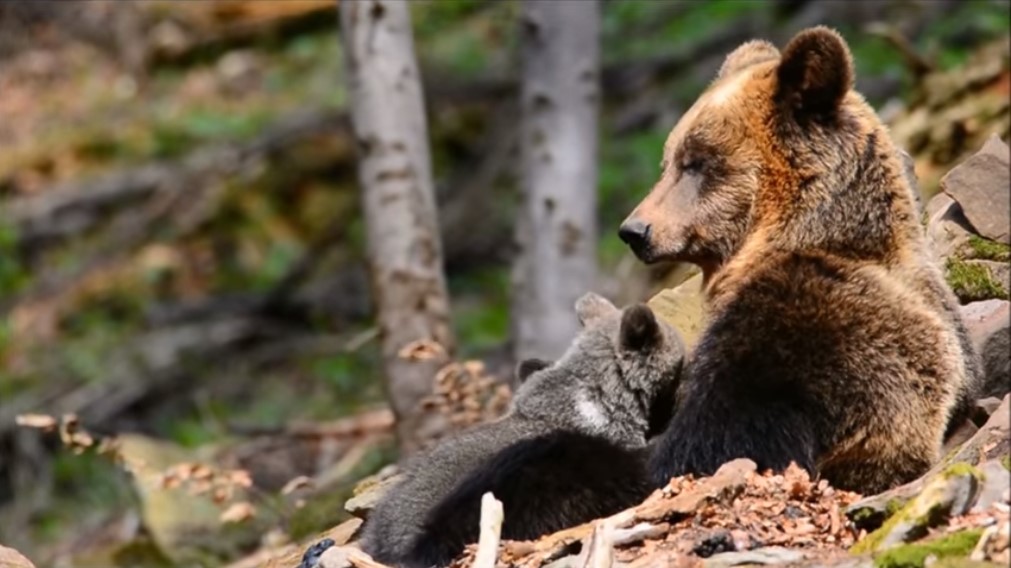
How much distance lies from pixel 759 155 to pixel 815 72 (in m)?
0.38

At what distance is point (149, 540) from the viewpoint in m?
11.2

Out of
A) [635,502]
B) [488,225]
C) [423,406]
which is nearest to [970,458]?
[635,502]

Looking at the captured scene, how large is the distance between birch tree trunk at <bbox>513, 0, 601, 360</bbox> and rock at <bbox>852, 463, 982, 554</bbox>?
580 cm

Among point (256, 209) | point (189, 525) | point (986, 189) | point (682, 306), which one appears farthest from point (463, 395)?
point (256, 209)

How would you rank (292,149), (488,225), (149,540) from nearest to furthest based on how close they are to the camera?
(149,540) → (488,225) → (292,149)

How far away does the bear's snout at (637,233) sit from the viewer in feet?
21.4

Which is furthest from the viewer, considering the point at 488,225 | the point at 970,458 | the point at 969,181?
the point at 488,225

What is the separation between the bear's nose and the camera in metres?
6.53

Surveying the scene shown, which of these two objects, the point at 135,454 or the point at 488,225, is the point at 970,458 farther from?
the point at 488,225

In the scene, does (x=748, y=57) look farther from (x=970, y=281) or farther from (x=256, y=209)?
(x=256, y=209)

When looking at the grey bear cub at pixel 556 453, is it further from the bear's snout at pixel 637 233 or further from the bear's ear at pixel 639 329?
the bear's snout at pixel 637 233

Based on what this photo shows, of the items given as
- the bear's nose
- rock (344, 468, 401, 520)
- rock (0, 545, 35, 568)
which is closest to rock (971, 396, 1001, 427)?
the bear's nose

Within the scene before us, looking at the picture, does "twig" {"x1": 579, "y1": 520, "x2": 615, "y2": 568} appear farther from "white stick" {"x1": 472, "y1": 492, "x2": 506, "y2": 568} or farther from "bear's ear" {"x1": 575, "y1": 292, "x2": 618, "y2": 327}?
"bear's ear" {"x1": 575, "y1": 292, "x2": 618, "y2": 327}

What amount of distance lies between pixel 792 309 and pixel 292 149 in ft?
43.3
